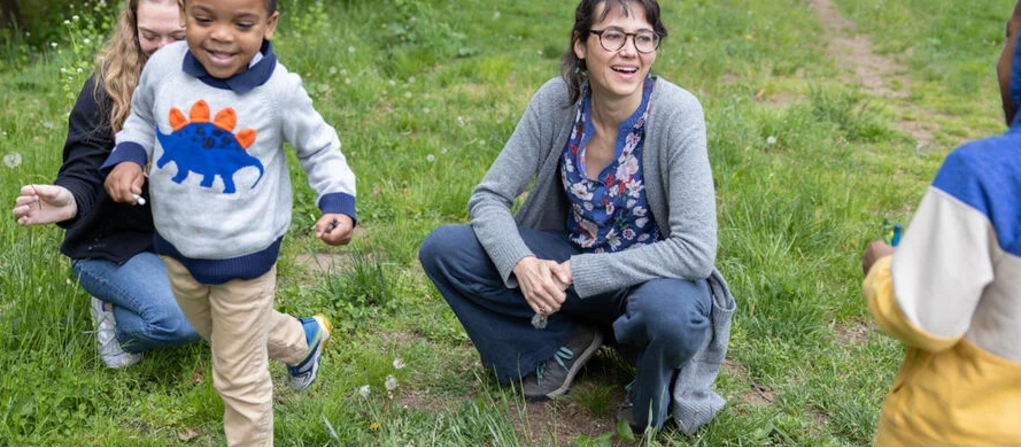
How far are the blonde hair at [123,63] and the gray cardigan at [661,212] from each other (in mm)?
1085

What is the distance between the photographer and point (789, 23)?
34.3 ft

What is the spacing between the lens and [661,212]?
108 inches

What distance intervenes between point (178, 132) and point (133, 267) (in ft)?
3.11

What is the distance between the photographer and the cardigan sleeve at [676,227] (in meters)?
2.56

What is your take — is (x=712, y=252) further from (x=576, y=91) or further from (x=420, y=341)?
(x=420, y=341)

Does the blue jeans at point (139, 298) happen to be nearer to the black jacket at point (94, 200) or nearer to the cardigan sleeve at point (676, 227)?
the black jacket at point (94, 200)

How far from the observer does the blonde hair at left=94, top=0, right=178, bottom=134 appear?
2.74 m

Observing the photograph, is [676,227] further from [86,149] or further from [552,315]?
[86,149]

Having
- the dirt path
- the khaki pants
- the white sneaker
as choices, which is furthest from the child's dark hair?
the dirt path

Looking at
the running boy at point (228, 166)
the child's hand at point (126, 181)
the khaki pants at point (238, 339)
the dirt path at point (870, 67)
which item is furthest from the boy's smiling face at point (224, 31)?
the dirt path at point (870, 67)

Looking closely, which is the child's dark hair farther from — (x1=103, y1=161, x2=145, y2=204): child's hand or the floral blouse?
the floral blouse

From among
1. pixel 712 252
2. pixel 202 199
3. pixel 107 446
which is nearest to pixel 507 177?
pixel 712 252

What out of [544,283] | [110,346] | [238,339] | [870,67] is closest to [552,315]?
[544,283]

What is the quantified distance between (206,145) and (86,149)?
86 centimetres
